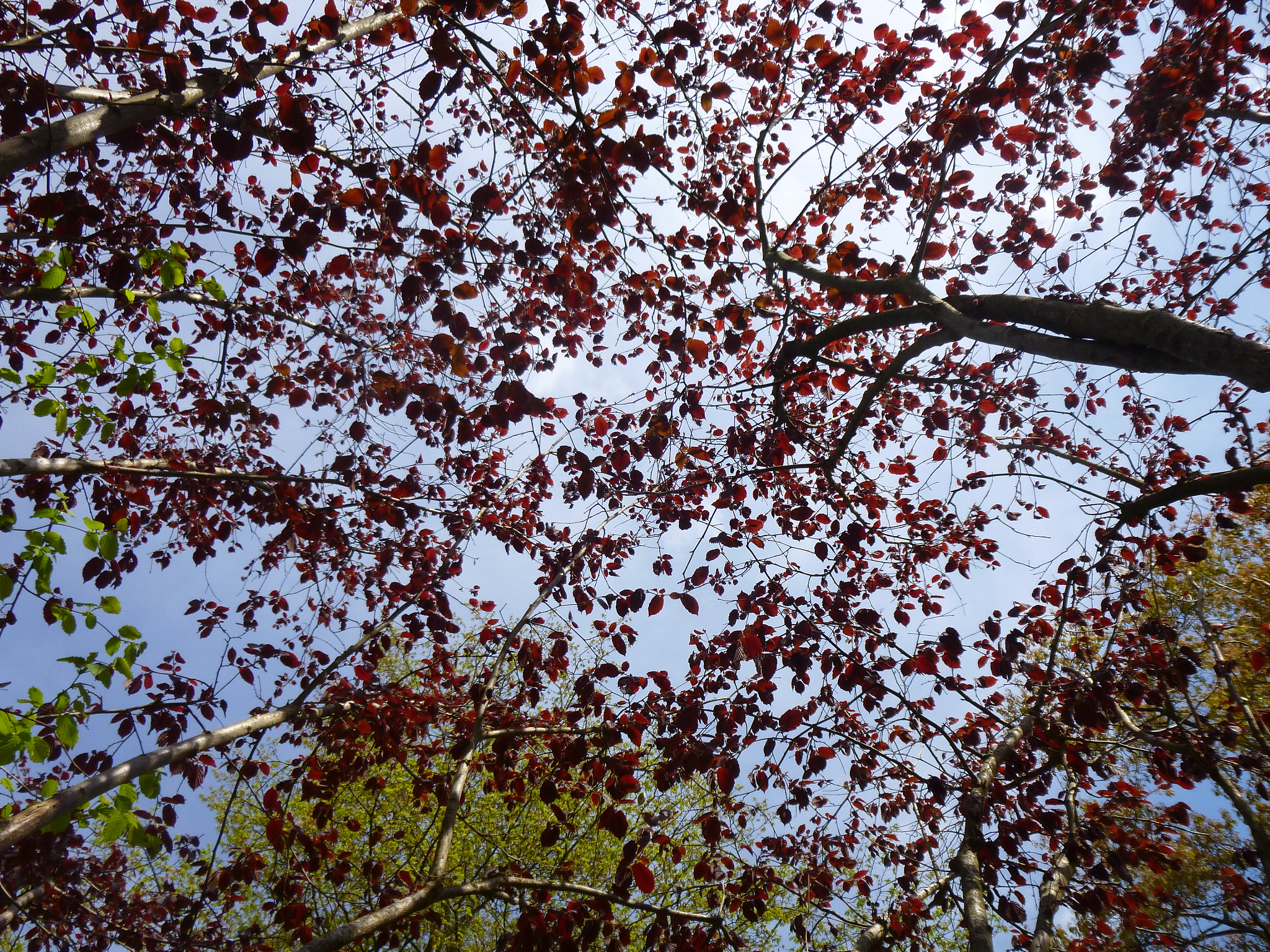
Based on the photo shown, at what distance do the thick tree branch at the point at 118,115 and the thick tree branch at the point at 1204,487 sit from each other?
15.6ft

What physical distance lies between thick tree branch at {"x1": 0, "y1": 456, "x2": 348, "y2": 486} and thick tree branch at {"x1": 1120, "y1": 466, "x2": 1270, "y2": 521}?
171 inches

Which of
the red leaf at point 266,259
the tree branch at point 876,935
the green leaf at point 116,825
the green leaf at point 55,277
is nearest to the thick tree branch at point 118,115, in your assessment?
the green leaf at point 55,277

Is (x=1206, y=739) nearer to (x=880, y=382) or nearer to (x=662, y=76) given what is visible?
(x=880, y=382)

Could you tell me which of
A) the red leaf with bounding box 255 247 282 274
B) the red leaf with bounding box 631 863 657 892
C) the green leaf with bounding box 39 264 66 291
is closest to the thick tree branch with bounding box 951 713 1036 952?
the red leaf with bounding box 631 863 657 892

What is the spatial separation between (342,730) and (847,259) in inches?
193

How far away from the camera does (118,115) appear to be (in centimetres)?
256

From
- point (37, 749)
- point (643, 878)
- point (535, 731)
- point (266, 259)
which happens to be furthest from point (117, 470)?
point (643, 878)

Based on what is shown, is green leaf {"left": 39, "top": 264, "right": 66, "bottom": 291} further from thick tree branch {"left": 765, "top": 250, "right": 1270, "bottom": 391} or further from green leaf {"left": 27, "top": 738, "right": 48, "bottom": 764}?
thick tree branch {"left": 765, "top": 250, "right": 1270, "bottom": 391}

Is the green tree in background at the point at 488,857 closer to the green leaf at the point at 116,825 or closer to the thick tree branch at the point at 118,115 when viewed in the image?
the green leaf at the point at 116,825

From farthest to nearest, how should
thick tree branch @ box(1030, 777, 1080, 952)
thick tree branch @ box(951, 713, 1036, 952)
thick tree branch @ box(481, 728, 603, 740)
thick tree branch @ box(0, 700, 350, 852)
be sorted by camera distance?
thick tree branch @ box(1030, 777, 1080, 952)
thick tree branch @ box(481, 728, 603, 740)
thick tree branch @ box(951, 713, 1036, 952)
thick tree branch @ box(0, 700, 350, 852)

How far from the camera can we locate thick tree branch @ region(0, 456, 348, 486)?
2898 millimetres

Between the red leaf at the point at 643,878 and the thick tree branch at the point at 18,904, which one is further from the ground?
the red leaf at the point at 643,878

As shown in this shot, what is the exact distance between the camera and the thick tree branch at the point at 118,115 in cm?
218

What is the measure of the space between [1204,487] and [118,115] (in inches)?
202
